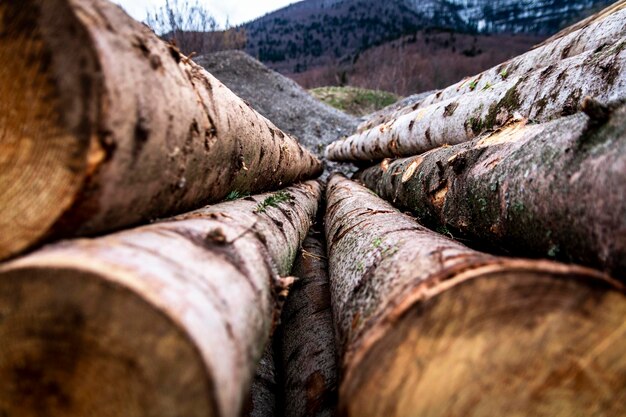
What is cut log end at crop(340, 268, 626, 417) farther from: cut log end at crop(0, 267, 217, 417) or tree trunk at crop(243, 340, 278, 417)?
tree trunk at crop(243, 340, 278, 417)

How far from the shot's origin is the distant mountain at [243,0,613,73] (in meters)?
41.4

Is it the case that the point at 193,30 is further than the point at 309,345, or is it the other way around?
the point at 193,30

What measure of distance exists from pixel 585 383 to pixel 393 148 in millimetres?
3759

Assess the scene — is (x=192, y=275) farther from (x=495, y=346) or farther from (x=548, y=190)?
(x=548, y=190)

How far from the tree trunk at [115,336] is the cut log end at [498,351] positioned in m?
0.36

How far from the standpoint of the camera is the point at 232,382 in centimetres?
80

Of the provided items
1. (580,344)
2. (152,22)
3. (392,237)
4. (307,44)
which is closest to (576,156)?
(580,344)

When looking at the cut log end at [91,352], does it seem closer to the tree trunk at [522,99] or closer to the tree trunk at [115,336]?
the tree trunk at [115,336]

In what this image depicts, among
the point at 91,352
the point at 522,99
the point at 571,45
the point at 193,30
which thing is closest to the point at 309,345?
the point at 91,352

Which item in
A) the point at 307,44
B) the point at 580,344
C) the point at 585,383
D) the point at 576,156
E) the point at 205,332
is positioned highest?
the point at 307,44

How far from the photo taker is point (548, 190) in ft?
3.95

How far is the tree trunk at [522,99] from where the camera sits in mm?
1921

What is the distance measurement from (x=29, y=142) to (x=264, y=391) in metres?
1.55

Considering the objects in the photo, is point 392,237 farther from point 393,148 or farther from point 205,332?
point 393,148
